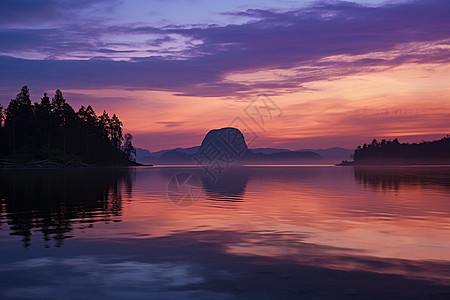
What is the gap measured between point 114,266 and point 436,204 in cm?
2502

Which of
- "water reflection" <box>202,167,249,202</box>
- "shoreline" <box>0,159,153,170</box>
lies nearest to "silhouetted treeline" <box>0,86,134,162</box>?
"shoreline" <box>0,159,153,170</box>

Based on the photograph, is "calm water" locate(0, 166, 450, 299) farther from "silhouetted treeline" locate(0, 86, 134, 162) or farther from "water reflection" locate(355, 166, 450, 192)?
"silhouetted treeline" locate(0, 86, 134, 162)

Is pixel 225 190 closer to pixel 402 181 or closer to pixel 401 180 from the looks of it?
pixel 402 181

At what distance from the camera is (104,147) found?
198m

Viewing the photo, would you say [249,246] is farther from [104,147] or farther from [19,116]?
[104,147]

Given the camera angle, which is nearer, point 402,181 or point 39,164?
point 402,181

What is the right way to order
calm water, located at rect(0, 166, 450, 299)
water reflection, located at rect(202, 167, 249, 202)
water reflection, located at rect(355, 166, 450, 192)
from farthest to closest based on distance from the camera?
water reflection, located at rect(355, 166, 450, 192) < water reflection, located at rect(202, 167, 249, 202) < calm water, located at rect(0, 166, 450, 299)

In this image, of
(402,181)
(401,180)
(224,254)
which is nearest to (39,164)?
(401,180)

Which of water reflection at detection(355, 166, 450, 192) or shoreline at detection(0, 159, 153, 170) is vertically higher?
shoreline at detection(0, 159, 153, 170)

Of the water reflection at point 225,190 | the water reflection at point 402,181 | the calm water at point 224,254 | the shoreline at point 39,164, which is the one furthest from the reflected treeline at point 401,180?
the shoreline at point 39,164

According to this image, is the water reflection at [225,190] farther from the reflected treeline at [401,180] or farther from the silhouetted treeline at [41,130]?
the silhouetted treeline at [41,130]

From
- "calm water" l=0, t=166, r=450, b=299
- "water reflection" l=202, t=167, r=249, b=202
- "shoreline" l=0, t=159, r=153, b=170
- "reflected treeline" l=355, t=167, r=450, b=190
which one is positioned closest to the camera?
"calm water" l=0, t=166, r=450, b=299

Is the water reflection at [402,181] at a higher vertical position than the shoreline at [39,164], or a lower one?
lower

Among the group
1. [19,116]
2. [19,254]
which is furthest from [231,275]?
[19,116]
